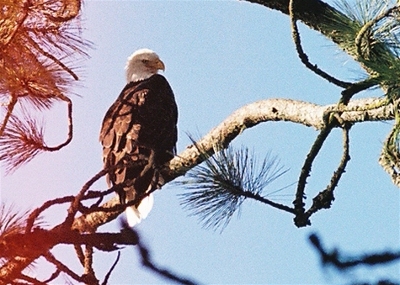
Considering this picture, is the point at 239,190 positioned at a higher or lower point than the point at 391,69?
lower

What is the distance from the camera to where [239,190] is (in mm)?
2004

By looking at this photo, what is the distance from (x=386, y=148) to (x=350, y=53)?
10.3 inches

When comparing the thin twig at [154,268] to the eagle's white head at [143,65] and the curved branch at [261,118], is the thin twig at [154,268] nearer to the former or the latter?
the curved branch at [261,118]

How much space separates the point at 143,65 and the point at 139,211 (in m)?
1.59

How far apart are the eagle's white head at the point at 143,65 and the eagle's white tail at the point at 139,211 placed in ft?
4.38

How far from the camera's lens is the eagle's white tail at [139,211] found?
384 centimetres

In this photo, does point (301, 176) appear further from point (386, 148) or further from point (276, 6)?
point (276, 6)

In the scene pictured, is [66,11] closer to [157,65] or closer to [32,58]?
[32,58]

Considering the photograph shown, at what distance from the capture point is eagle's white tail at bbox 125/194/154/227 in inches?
151

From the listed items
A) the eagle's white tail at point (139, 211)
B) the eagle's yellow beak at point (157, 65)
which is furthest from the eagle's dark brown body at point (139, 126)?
the eagle's yellow beak at point (157, 65)

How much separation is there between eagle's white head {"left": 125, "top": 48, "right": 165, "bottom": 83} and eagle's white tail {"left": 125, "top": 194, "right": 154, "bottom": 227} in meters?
1.33

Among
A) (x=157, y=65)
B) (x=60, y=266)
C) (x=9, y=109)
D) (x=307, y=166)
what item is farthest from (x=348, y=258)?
(x=157, y=65)

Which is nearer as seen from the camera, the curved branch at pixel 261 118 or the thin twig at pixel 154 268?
the thin twig at pixel 154 268

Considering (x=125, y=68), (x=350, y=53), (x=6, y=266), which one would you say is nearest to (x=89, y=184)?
(x=6, y=266)
